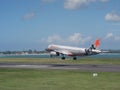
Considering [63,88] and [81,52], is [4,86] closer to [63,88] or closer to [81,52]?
[63,88]

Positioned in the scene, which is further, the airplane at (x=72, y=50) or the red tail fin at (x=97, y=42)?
the red tail fin at (x=97, y=42)

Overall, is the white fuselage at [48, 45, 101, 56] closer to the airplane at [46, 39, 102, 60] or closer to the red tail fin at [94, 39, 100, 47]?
the airplane at [46, 39, 102, 60]

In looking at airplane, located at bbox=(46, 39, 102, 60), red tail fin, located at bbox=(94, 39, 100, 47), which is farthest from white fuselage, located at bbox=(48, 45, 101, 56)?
red tail fin, located at bbox=(94, 39, 100, 47)

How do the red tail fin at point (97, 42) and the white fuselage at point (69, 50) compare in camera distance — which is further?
the red tail fin at point (97, 42)

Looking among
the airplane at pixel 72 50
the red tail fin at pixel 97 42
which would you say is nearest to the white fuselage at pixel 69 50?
the airplane at pixel 72 50

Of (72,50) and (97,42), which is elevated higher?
(97,42)

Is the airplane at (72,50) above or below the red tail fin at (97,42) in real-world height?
below

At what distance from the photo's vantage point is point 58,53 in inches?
4879

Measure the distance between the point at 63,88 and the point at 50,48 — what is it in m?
102

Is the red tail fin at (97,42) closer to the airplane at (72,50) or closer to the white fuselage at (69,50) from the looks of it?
the airplane at (72,50)

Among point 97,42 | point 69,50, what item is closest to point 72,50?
point 69,50

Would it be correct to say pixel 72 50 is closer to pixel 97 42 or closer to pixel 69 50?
pixel 69 50

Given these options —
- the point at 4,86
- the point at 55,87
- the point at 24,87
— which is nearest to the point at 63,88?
the point at 55,87

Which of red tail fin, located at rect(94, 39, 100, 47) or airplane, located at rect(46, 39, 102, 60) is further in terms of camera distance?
red tail fin, located at rect(94, 39, 100, 47)
